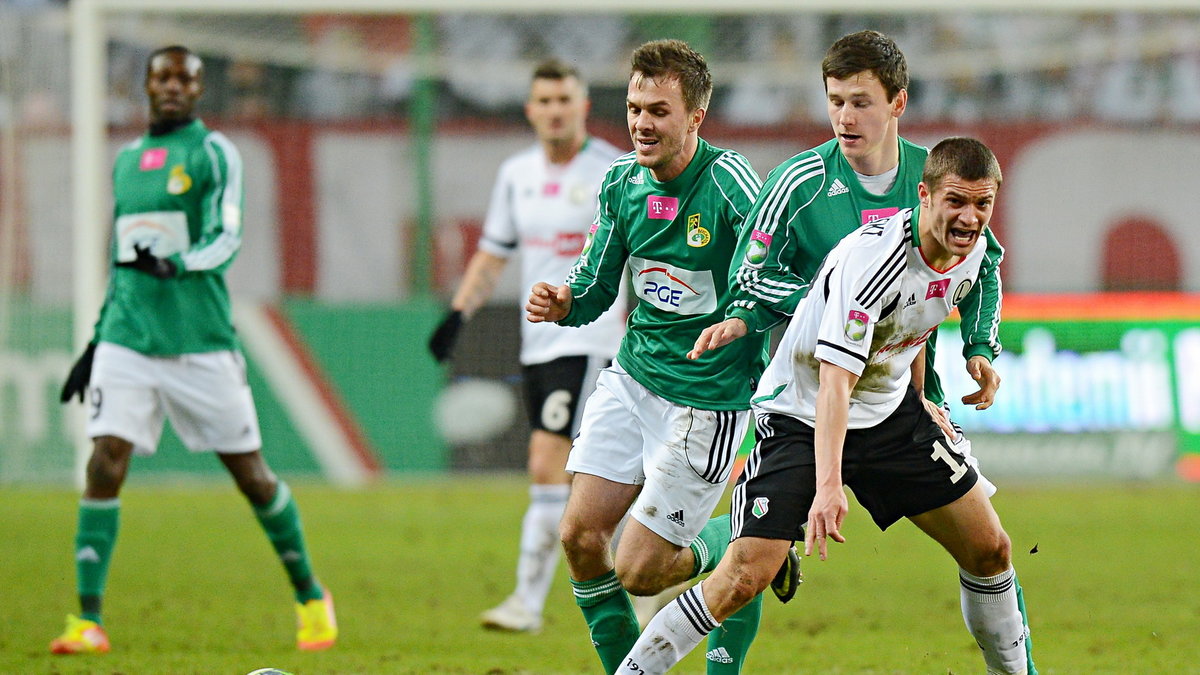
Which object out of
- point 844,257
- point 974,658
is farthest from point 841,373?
point 974,658

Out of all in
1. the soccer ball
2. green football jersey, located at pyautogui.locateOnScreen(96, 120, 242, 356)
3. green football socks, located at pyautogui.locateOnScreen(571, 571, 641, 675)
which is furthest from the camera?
the soccer ball

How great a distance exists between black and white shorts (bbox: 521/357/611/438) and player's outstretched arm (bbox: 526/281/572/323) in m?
1.99

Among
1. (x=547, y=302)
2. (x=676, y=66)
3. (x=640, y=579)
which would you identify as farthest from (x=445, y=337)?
(x=676, y=66)

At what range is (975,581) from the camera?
189 inches

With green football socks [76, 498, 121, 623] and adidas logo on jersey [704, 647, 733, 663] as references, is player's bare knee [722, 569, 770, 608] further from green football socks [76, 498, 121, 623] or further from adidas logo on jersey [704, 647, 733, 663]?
green football socks [76, 498, 121, 623]

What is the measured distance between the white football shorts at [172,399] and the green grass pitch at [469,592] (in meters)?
0.87

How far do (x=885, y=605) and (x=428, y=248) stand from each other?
7.11m

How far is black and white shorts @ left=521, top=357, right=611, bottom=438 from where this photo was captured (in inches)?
283

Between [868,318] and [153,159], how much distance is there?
11.9 ft

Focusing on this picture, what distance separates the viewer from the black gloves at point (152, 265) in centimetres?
622

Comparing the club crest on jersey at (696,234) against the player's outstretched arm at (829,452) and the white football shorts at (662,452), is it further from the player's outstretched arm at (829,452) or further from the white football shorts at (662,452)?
the player's outstretched arm at (829,452)

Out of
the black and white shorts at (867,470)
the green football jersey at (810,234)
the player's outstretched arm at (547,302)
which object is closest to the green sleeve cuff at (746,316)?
the green football jersey at (810,234)

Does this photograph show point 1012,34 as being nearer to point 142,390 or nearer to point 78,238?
point 78,238

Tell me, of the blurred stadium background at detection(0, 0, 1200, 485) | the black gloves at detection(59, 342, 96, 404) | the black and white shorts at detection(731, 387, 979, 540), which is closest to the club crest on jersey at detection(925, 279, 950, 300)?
the black and white shorts at detection(731, 387, 979, 540)
